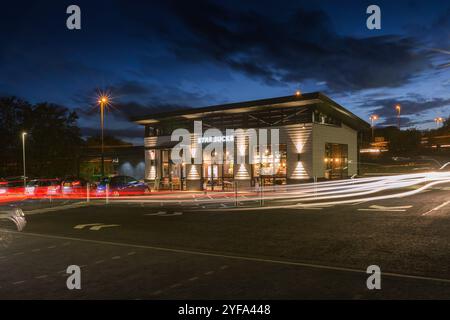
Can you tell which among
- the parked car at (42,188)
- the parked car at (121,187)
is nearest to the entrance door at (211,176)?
the parked car at (121,187)

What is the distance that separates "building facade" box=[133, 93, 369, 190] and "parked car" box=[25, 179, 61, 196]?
352 inches

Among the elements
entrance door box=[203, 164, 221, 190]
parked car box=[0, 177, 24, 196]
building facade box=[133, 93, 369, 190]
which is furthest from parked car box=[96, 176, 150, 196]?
parked car box=[0, 177, 24, 196]

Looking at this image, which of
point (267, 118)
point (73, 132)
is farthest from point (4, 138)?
point (267, 118)

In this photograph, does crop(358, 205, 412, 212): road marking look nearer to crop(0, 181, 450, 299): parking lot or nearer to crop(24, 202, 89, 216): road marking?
crop(0, 181, 450, 299): parking lot

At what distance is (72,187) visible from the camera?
31672 millimetres

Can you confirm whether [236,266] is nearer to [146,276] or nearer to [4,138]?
[146,276]

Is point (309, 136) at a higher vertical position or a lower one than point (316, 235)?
higher

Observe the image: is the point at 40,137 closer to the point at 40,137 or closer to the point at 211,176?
the point at 40,137

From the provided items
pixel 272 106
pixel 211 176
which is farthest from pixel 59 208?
pixel 272 106

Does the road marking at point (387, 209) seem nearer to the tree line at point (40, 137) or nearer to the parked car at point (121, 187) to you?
the parked car at point (121, 187)

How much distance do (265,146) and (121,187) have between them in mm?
11834

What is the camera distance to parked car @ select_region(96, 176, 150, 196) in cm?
2962
